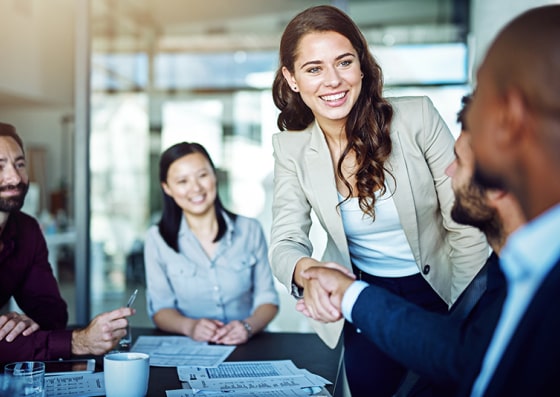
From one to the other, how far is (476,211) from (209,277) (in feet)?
5.05

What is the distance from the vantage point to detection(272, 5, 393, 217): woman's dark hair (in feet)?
6.11

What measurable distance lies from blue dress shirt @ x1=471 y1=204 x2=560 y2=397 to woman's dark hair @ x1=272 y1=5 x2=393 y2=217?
1077 millimetres

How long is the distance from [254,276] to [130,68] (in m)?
4.98

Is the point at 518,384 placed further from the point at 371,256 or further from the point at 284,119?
the point at 284,119

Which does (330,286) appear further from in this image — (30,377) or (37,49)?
(37,49)

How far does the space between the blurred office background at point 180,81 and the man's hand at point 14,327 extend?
379 cm

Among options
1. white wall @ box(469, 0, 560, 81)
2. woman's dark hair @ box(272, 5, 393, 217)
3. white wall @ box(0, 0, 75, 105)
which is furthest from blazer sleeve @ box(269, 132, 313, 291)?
white wall @ box(0, 0, 75, 105)

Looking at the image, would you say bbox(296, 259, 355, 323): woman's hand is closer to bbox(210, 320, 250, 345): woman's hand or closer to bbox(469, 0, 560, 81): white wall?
bbox(210, 320, 250, 345): woman's hand

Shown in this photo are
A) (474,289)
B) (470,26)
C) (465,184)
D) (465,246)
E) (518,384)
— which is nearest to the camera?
→ (518,384)

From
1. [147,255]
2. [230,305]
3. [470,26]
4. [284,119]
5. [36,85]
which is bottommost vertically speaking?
[230,305]

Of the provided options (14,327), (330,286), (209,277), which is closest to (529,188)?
(330,286)

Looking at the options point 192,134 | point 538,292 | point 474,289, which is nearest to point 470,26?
point 192,134

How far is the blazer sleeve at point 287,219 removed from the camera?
5.84ft

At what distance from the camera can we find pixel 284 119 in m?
2.16
